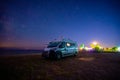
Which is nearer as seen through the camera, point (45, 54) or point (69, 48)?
point (45, 54)

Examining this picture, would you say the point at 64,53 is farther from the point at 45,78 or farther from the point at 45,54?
the point at 45,78

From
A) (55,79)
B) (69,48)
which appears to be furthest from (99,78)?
(69,48)

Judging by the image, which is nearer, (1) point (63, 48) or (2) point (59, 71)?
(2) point (59, 71)

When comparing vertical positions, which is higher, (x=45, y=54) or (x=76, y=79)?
(x=45, y=54)

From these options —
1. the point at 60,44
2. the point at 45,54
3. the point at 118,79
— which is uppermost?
the point at 60,44

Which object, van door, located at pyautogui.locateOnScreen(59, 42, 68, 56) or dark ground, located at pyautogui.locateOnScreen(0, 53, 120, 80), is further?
van door, located at pyautogui.locateOnScreen(59, 42, 68, 56)

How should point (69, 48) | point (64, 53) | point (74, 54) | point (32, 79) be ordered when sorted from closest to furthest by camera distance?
1. point (32, 79)
2. point (64, 53)
3. point (69, 48)
4. point (74, 54)

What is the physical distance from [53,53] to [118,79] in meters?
8.44

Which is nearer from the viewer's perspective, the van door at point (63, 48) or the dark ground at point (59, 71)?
the dark ground at point (59, 71)

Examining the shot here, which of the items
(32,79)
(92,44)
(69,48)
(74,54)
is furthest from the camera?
(92,44)

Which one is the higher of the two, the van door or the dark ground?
the van door

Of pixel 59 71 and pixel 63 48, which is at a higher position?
pixel 63 48

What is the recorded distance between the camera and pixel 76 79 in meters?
7.13

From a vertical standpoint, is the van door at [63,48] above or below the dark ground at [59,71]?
above
